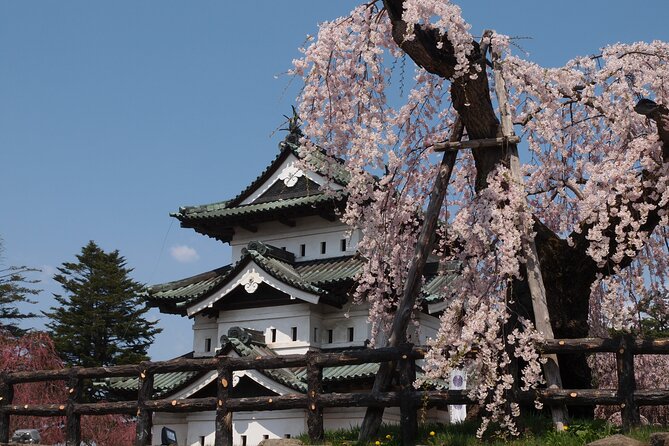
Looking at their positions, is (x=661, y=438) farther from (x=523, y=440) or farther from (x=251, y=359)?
(x=251, y=359)

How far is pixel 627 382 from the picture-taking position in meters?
10.4

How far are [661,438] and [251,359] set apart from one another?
6.16 meters

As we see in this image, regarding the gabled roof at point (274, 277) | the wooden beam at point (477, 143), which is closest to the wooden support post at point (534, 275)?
the wooden beam at point (477, 143)

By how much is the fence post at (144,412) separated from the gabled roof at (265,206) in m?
11.6

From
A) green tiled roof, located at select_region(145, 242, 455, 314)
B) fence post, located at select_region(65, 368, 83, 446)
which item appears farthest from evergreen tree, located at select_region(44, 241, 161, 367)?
fence post, located at select_region(65, 368, 83, 446)

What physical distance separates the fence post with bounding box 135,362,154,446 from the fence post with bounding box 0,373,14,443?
9.78ft

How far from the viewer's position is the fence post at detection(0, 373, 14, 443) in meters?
14.7

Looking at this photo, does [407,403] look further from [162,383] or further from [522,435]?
[162,383]

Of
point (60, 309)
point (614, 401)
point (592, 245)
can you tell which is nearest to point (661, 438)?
point (614, 401)

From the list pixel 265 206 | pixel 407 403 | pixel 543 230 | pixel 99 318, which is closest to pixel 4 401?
pixel 407 403

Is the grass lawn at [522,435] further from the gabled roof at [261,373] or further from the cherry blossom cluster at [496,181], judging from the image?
the gabled roof at [261,373]

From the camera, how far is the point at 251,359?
12898 mm

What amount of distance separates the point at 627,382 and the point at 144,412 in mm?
7529

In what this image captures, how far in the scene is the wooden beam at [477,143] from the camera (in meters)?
12.2
